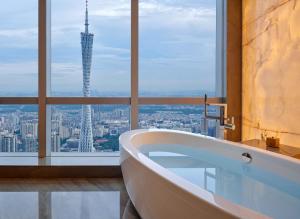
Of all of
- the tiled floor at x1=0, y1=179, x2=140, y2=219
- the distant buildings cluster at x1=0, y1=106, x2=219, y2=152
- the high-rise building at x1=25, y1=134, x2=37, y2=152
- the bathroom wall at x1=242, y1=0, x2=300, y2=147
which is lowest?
the tiled floor at x1=0, y1=179, x2=140, y2=219

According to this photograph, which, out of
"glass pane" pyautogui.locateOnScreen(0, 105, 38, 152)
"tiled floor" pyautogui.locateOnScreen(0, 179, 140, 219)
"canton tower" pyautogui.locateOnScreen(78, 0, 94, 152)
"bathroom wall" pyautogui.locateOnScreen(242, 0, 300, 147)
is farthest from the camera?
"canton tower" pyautogui.locateOnScreen(78, 0, 94, 152)

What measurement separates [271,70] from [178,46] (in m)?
1.27

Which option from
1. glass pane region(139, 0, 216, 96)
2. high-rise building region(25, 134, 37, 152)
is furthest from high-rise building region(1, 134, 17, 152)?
glass pane region(139, 0, 216, 96)

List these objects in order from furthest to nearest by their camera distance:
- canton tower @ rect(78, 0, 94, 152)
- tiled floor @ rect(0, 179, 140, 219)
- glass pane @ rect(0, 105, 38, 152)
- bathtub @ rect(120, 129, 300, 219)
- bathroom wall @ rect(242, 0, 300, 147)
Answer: canton tower @ rect(78, 0, 94, 152) < glass pane @ rect(0, 105, 38, 152) < bathroom wall @ rect(242, 0, 300, 147) < tiled floor @ rect(0, 179, 140, 219) < bathtub @ rect(120, 129, 300, 219)

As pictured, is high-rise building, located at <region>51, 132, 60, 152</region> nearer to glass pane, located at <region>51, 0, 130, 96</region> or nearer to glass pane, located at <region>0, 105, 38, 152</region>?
glass pane, located at <region>0, 105, 38, 152</region>

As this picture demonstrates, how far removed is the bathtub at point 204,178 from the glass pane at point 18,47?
1.62m

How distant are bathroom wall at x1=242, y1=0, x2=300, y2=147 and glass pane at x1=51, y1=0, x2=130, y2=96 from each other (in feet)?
4.37

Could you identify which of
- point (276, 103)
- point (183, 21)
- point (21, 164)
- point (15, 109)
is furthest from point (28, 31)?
point (276, 103)

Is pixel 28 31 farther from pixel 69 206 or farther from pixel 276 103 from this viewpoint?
pixel 276 103

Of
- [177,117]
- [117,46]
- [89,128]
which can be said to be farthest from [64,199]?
[117,46]

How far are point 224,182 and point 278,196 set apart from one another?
0.34 metres

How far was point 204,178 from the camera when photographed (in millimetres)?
2053

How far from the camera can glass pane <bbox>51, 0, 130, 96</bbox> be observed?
388 centimetres

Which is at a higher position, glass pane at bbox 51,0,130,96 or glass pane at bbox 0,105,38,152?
glass pane at bbox 51,0,130,96
